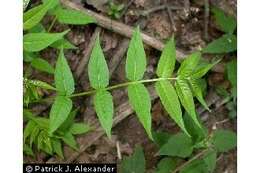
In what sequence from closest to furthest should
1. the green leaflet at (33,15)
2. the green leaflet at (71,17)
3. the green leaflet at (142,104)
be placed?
1. the green leaflet at (142,104)
2. the green leaflet at (33,15)
3. the green leaflet at (71,17)

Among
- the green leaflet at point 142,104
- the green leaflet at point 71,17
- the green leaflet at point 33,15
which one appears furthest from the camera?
the green leaflet at point 71,17

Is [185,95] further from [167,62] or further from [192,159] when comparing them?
[192,159]

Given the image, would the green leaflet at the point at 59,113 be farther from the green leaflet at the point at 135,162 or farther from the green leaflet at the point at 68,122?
the green leaflet at the point at 135,162

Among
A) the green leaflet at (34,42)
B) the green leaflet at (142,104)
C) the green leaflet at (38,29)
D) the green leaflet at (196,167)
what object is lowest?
the green leaflet at (196,167)

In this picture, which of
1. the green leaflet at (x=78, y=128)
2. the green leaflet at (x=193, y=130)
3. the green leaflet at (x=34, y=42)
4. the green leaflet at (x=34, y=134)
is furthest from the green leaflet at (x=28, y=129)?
the green leaflet at (x=193, y=130)

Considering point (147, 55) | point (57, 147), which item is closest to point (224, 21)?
point (147, 55)
